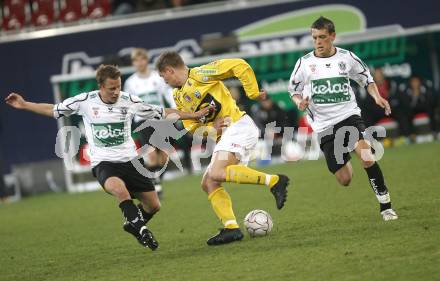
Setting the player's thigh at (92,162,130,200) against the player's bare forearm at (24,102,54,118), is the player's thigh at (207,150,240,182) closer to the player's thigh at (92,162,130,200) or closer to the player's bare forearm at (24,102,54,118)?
the player's thigh at (92,162,130,200)

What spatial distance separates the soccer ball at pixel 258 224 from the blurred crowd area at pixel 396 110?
10173 millimetres

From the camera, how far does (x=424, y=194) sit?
11.3 m

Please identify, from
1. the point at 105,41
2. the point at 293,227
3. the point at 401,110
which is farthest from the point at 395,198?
the point at 105,41

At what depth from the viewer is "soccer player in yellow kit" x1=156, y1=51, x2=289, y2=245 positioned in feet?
30.2

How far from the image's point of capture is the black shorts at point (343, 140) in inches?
384

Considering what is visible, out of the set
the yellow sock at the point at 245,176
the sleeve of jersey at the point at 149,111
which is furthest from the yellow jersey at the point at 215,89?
the yellow sock at the point at 245,176

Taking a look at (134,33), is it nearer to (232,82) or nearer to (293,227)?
(232,82)

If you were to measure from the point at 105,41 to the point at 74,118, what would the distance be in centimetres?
248

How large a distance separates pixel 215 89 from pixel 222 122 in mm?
390

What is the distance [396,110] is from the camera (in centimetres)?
1981

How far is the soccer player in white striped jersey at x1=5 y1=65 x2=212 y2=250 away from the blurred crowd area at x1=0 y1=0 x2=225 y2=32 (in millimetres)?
12626

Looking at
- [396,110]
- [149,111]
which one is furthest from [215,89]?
[396,110]

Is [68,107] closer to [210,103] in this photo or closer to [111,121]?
[111,121]

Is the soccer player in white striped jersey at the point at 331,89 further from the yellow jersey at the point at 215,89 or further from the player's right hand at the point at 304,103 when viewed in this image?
the yellow jersey at the point at 215,89
